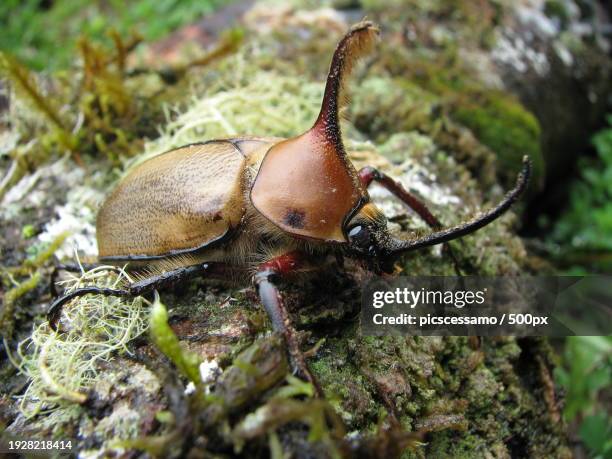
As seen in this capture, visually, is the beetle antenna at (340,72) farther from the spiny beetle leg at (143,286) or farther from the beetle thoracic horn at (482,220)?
the spiny beetle leg at (143,286)

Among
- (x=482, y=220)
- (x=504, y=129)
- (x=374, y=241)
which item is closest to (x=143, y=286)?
(x=374, y=241)

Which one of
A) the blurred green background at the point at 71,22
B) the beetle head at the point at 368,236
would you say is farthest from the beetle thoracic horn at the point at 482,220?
the blurred green background at the point at 71,22

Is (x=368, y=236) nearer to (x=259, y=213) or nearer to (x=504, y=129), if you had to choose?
(x=259, y=213)

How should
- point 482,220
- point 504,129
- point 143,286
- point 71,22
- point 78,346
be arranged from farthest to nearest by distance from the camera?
point 71,22 < point 504,129 < point 143,286 < point 78,346 < point 482,220

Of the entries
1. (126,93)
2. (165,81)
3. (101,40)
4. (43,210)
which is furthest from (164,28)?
(43,210)

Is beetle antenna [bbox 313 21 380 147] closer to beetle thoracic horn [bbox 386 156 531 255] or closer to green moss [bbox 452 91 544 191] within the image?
beetle thoracic horn [bbox 386 156 531 255]

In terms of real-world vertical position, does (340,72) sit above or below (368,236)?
above

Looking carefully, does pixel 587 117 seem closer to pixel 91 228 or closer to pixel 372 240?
pixel 372 240
